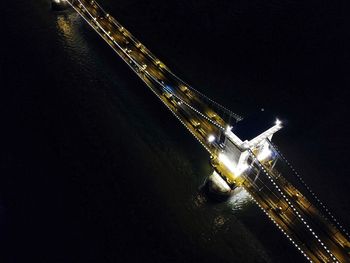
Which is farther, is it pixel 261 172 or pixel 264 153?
pixel 261 172

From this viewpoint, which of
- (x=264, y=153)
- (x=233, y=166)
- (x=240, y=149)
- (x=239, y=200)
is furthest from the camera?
(x=239, y=200)

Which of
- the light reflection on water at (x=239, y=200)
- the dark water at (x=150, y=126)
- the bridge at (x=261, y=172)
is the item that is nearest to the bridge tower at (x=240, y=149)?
the bridge at (x=261, y=172)

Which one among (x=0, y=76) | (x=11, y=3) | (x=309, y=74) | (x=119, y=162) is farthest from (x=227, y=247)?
(x=11, y=3)

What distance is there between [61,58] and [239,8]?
27975 mm

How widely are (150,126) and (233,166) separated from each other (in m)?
11.8

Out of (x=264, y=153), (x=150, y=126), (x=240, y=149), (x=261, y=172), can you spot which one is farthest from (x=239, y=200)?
(x=150, y=126)

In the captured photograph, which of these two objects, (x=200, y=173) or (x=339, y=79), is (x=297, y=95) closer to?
(x=339, y=79)

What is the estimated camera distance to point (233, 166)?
93.5 ft

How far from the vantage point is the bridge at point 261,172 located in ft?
83.9

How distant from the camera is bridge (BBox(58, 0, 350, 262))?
83.9ft

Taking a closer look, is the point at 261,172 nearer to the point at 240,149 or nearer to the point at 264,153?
the point at 264,153

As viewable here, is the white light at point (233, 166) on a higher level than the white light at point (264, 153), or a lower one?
lower

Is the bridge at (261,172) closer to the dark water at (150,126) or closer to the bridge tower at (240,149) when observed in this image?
the bridge tower at (240,149)

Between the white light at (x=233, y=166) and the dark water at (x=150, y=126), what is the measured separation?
9.84 ft
